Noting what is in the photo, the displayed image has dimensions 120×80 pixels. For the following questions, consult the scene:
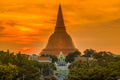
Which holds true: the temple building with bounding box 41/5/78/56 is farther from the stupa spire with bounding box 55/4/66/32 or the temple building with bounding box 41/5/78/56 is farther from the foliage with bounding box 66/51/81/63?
the foliage with bounding box 66/51/81/63

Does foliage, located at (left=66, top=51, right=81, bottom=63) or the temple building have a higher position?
the temple building

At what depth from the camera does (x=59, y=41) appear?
18225 cm

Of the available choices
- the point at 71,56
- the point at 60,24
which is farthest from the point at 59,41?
the point at 71,56

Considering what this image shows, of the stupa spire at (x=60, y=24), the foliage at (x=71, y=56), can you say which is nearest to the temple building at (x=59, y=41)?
the stupa spire at (x=60, y=24)

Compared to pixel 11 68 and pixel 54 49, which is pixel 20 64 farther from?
pixel 54 49

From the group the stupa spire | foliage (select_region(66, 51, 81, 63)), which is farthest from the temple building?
foliage (select_region(66, 51, 81, 63))

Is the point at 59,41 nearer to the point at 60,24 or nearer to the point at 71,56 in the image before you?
the point at 60,24

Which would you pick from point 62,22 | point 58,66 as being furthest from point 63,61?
point 62,22

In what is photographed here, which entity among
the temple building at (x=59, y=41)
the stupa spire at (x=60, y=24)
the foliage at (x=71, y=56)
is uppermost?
the stupa spire at (x=60, y=24)

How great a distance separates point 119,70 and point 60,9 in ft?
417

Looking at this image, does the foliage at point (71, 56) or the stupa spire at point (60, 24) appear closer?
the foliage at point (71, 56)

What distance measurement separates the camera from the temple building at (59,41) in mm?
181125

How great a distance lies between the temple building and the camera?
181125 mm

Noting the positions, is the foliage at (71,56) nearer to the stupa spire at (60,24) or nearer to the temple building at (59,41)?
the temple building at (59,41)
